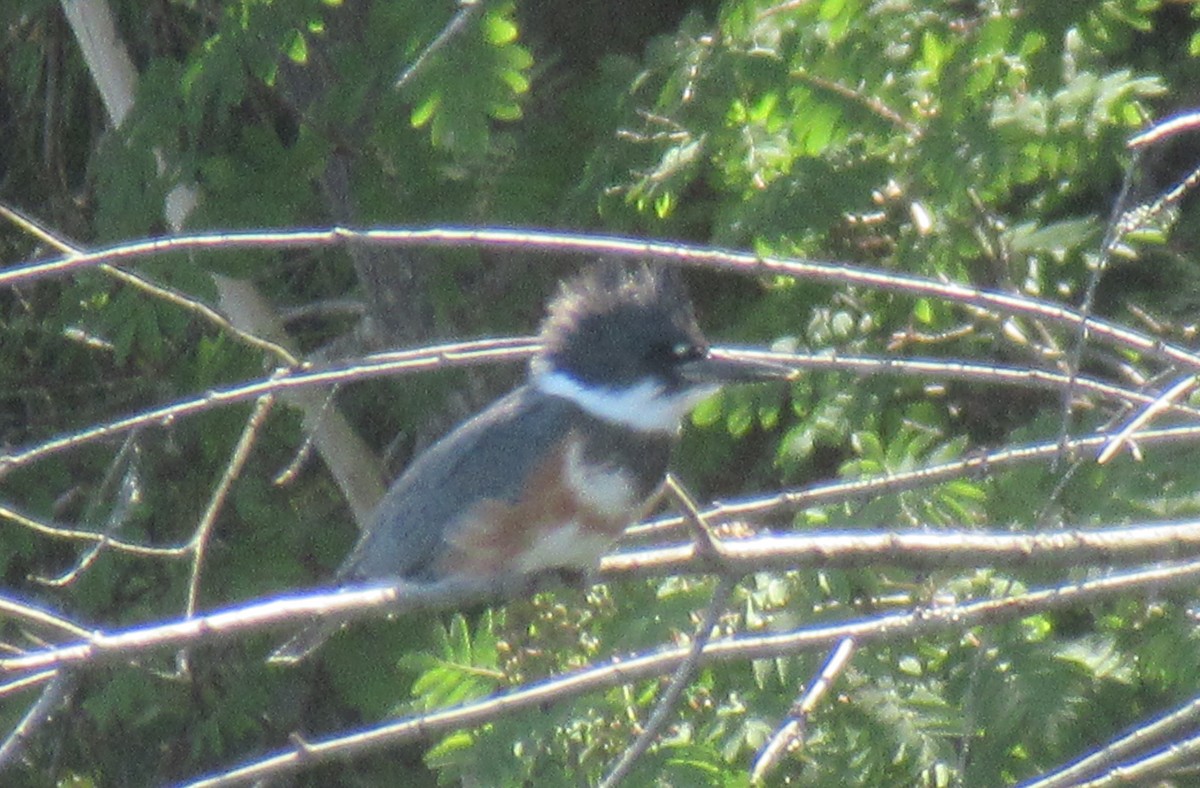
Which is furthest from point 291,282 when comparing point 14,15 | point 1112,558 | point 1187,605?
point 1112,558

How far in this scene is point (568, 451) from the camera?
2.78 m

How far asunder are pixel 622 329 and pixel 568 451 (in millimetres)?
270

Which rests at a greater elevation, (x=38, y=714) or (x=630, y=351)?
(x=38, y=714)

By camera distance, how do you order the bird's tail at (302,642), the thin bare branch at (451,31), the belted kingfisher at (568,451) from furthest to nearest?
the bird's tail at (302,642)
the belted kingfisher at (568,451)
the thin bare branch at (451,31)

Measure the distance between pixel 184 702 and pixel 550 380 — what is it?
6.42 feet

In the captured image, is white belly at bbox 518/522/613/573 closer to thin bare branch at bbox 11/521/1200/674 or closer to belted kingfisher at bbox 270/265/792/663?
belted kingfisher at bbox 270/265/792/663

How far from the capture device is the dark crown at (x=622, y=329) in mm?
2834

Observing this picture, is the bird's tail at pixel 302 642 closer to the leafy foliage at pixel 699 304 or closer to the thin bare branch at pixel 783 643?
the leafy foliage at pixel 699 304

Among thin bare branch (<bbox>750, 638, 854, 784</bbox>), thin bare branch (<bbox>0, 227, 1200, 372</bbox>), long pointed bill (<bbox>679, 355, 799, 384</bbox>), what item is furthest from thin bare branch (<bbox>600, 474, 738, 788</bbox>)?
long pointed bill (<bbox>679, 355, 799, 384</bbox>)

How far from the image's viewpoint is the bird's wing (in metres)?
2.79

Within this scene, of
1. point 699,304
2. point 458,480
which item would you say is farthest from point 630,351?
point 699,304

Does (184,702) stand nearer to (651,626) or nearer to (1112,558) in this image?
(651,626)

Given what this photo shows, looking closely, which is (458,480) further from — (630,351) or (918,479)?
(918,479)

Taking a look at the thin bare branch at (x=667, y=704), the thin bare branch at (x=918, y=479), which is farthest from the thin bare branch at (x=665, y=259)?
the thin bare branch at (x=667, y=704)
